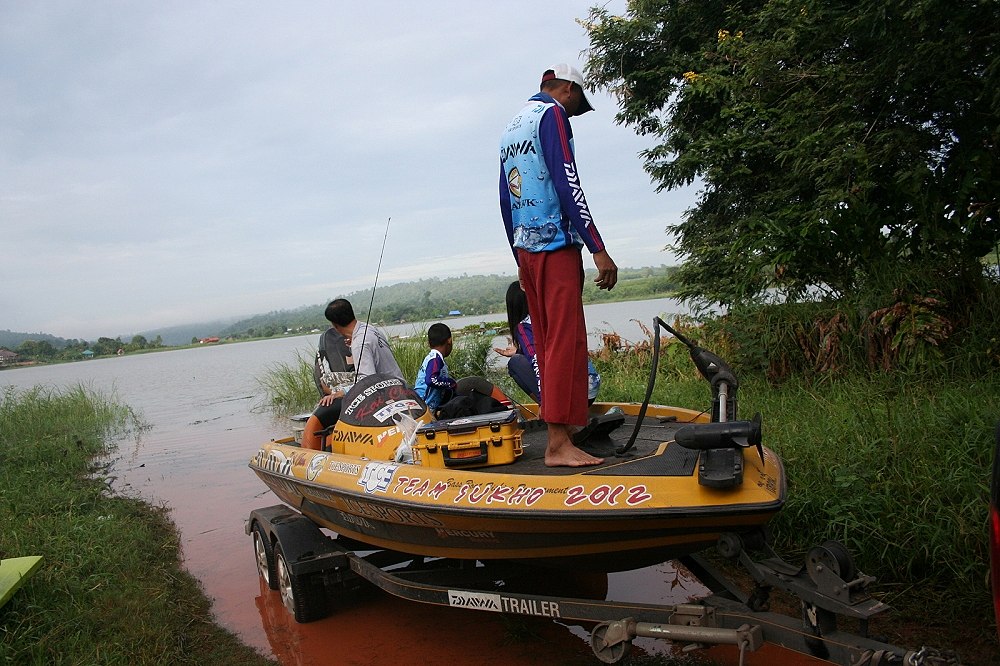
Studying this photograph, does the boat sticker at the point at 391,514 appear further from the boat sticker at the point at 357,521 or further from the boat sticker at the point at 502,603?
the boat sticker at the point at 502,603

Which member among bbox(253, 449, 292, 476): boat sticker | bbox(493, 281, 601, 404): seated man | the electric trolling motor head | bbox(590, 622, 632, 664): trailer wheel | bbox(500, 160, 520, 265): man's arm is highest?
bbox(500, 160, 520, 265): man's arm

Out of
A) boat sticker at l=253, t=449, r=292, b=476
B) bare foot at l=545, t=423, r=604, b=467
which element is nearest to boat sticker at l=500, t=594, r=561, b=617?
bare foot at l=545, t=423, r=604, b=467

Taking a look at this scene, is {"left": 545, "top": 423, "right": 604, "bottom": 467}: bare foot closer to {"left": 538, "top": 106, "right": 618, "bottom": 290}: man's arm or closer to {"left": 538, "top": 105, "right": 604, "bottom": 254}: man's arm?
{"left": 538, "top": 106, "right": 618, "bottom": 290}: man's arm

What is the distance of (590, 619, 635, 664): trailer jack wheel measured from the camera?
2574mm

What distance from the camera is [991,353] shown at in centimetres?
484

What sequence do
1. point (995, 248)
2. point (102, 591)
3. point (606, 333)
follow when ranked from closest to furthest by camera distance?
point (102, 591) → point (995, 248) → point (606, 333)

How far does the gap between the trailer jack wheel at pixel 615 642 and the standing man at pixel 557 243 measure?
0.67 meters

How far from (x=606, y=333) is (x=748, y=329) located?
4.46m

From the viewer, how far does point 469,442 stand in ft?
10.9

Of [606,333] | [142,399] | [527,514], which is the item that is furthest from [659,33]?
[142,399]

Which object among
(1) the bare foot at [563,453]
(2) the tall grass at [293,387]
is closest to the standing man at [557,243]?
(1) the bare foot at [563,453]

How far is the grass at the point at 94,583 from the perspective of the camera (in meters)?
3.64

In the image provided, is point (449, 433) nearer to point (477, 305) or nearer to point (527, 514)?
point (527, 514)

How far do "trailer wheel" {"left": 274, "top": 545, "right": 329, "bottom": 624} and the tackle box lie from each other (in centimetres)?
122
